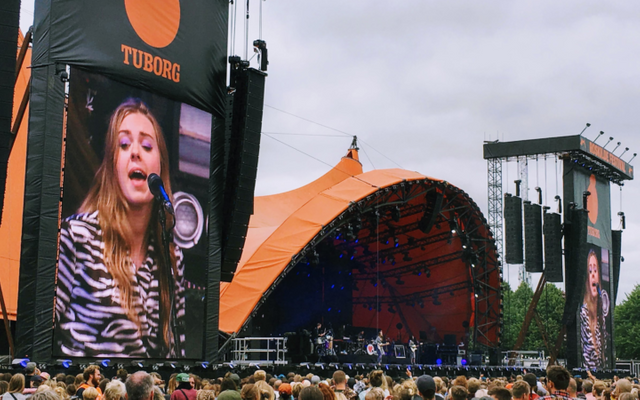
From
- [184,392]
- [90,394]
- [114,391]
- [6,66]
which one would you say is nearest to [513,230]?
[6,66]

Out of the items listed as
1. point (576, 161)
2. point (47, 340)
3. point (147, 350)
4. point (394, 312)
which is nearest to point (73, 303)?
point (47, 340)

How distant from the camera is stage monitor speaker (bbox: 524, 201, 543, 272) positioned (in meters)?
29.0

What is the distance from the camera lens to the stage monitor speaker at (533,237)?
29.0 meters

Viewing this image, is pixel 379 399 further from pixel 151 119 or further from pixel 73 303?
pixel 151 119

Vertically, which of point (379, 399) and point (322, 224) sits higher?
point (322, 224)

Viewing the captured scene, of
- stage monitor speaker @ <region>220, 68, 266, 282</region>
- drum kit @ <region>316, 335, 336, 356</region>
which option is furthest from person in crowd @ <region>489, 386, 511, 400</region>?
drum kit @ <region>316, 335, 336, 356</region>

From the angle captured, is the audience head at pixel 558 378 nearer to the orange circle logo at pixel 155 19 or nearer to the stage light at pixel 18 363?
the stage light at pixel 18 363

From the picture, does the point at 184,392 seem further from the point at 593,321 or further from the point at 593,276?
the point at 593,276

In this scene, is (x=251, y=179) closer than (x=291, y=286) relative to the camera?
Yes

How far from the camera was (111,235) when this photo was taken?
14.2 metres

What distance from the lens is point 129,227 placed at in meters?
14.6

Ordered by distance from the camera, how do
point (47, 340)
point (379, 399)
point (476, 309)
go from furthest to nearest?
point (476, 309), point (47, 340), point (379, 399)

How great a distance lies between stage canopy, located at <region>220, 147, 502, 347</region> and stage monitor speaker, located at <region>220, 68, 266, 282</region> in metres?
7.06

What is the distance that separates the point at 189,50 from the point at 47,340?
22.7 feet
